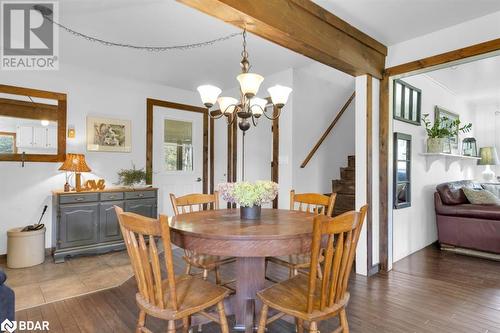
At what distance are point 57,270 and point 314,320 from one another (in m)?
3.07

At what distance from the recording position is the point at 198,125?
17.7 ft

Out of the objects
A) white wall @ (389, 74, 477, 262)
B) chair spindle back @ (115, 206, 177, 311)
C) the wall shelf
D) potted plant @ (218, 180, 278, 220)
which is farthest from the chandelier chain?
the wall shelf

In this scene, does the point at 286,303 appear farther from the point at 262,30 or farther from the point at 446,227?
the point at 446,227

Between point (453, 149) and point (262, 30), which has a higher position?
point (262, 30)

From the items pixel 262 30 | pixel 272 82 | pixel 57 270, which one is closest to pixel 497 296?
pixel 262 30

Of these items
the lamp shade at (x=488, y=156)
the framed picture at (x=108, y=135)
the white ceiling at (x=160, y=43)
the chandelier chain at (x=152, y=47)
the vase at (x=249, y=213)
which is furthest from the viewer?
the lamp shade at (x=488, y=156)

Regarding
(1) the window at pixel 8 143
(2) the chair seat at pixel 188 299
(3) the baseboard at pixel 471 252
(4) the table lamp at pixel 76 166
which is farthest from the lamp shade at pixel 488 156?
(1) the window at pixel 8 143

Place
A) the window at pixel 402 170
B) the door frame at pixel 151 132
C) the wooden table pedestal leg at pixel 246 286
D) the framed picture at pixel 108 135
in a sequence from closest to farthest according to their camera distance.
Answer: the wooden table pedestal leg at pixel 246 286
the window at pixel 402 170
the framed picture at pixel 108 135
the door frame at pixel 151 132

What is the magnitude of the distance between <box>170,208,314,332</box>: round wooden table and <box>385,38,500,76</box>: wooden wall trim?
2.04 m

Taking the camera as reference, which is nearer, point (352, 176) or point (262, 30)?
point (262, 30)

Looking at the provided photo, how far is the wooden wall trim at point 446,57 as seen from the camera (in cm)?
246

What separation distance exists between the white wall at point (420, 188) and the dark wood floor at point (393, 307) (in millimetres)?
605

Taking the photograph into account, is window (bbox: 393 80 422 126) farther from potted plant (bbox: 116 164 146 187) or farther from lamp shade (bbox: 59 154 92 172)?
lamp shade (bbox: 59 154 92 172)
